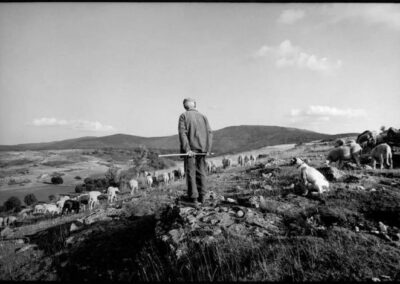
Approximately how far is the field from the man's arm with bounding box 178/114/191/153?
5.08ft

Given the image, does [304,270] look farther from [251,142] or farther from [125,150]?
[125,150]

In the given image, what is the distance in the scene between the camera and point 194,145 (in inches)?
256

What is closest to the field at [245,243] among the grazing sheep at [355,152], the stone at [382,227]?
the stone at [382,227]

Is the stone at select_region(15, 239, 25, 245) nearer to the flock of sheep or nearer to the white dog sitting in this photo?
the flock of sheep

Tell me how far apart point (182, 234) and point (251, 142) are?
154 ft

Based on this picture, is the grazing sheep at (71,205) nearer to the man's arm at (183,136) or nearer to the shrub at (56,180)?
the man's arm at (183,136)

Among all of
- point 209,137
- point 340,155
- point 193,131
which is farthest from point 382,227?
point 340,155

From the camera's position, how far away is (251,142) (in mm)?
51031

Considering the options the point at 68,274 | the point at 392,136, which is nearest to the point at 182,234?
the point at 68,274

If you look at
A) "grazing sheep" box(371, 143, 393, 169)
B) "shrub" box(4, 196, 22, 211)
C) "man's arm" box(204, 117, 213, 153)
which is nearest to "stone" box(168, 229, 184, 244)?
"man's arm" box(204, 117, 213, 153)

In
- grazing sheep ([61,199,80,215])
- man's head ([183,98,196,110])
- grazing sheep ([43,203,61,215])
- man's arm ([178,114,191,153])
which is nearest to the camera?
man's arm ([178,114,191,153])

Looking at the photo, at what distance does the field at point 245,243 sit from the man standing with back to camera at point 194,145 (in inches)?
21.5

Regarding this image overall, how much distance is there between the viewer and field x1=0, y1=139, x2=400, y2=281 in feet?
12.7

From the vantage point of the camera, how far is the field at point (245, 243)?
12.7 feet
